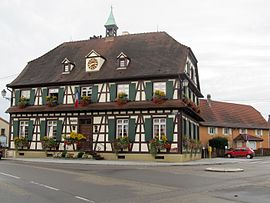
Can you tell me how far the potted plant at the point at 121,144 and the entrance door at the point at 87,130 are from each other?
260 centimetres

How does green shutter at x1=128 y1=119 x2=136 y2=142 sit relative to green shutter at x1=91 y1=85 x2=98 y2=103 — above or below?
below

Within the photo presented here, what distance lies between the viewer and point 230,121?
58906 millimetres

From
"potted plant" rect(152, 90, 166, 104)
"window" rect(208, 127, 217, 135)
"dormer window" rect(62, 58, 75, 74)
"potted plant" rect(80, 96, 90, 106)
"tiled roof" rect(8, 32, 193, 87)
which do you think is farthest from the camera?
"window" rect(208, 127, 217, 135)

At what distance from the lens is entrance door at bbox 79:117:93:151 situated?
3206 centimetres

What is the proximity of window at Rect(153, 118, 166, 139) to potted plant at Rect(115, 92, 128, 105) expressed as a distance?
307 cm

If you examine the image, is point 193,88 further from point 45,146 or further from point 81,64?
point 45,146

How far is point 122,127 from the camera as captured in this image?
31.0 metres

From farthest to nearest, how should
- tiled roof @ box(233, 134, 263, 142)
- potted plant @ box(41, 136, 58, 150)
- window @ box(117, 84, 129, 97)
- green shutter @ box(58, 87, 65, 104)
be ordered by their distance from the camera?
tiled roof @ box(233, 134, 263, 142) → green shutter @ box(58, 87, 65, 104) → potted plant @ box(41, 136, 58, 150) → window @ box(117, 84, 129, 97)

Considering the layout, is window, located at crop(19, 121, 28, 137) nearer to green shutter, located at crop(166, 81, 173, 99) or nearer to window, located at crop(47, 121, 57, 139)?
window, located at crop(47, 121, 57, 139)

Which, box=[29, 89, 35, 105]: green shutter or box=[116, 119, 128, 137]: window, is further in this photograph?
box=[29, 89, 35, 105]: green shutter

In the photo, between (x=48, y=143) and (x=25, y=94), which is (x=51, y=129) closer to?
(x=48, y=143)

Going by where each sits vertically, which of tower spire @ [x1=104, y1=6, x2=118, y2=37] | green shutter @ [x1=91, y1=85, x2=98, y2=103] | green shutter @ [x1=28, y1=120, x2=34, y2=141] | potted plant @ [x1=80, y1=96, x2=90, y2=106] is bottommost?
green shutter @ [x1=28, y1=120, x2=34, y2=141]

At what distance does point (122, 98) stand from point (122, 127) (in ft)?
7.97

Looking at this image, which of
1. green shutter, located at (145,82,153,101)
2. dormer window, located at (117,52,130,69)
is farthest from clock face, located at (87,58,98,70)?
green shutter, located at (145,82,153,101)
